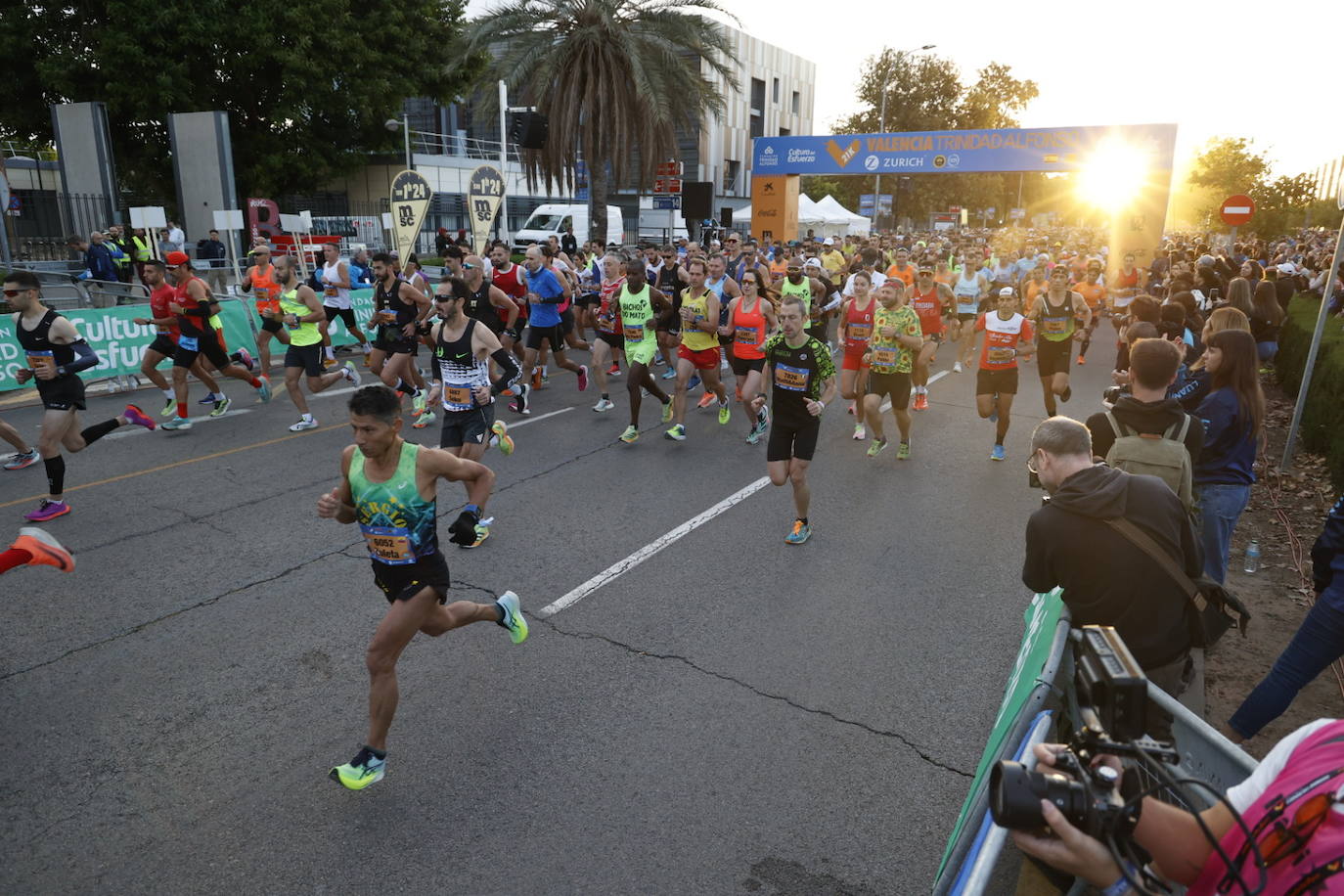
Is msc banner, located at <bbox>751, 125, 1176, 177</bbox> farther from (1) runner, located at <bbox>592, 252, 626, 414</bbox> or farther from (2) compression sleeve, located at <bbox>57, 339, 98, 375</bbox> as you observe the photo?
(2) compression sleeve, located at <bbox>57, 339, 98, 375</bbox>

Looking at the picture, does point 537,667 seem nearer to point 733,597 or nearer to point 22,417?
point 733,597

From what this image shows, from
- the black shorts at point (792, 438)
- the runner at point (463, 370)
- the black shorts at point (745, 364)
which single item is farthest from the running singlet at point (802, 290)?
the runner at point (463, 370)

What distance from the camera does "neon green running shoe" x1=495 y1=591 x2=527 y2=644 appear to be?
15.7 ft

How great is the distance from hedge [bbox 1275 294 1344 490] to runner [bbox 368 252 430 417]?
9679 mm

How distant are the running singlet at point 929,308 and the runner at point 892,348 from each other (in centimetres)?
323

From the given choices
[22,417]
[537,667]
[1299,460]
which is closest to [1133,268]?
[1299,460]

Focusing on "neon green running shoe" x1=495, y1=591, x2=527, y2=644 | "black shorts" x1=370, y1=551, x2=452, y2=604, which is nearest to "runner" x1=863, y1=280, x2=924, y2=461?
"neon green running shoe" x1=495, y1=591, x2=527, y2=644

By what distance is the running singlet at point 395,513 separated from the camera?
392cm

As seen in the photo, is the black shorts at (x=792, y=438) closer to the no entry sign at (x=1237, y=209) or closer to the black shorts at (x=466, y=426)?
the black shorts at (x=466, y=426)

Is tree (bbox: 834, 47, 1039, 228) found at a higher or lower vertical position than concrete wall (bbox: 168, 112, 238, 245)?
higher

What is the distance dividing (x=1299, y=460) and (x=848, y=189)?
60.6m

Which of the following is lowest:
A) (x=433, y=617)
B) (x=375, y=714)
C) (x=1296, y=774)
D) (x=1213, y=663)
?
(x=1213, y=663)

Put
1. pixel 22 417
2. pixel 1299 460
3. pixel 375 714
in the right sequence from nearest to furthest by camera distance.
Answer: pixel 375 714
pixel 1299 460
pixel 22 417

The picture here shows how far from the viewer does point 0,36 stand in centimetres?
2316
